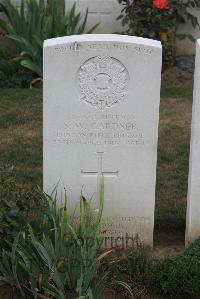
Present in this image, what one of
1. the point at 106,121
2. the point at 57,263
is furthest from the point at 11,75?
the point at 57,263

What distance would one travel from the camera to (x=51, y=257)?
4.66m

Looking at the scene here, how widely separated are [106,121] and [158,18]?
4.32 metres

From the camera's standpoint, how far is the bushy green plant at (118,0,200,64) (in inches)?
359

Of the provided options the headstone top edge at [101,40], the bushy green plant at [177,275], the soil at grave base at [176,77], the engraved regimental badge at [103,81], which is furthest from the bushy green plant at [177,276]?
the soil at grave base at [176,77]

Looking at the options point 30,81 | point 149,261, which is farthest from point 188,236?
point 30,81

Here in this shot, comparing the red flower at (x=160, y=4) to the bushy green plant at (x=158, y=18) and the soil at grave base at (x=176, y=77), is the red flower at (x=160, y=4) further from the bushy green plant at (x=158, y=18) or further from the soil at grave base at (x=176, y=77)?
the soil at grave base at (x=176, y=77)

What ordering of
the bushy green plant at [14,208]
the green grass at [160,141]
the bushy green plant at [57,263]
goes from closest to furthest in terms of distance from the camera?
1. the bushy green plant at [57,263]
2. the bushy green plant at [14,208]
3. the green grass at [160,141]

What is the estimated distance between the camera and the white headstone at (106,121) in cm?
496

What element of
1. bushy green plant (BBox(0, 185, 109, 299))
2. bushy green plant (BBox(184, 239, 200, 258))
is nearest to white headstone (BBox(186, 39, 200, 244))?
bushy green plant (BBox(184, 239, 200, 258))

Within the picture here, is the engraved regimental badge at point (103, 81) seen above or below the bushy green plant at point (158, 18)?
below

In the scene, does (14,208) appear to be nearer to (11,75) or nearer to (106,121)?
(106,121)

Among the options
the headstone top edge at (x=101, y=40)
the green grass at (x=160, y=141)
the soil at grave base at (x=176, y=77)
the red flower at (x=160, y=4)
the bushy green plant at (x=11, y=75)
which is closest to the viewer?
the headstone top edge at (x=101, y=40)

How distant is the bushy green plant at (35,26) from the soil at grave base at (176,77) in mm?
1143

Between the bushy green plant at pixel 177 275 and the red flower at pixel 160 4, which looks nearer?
the bushy green plant at pixel 177 275
